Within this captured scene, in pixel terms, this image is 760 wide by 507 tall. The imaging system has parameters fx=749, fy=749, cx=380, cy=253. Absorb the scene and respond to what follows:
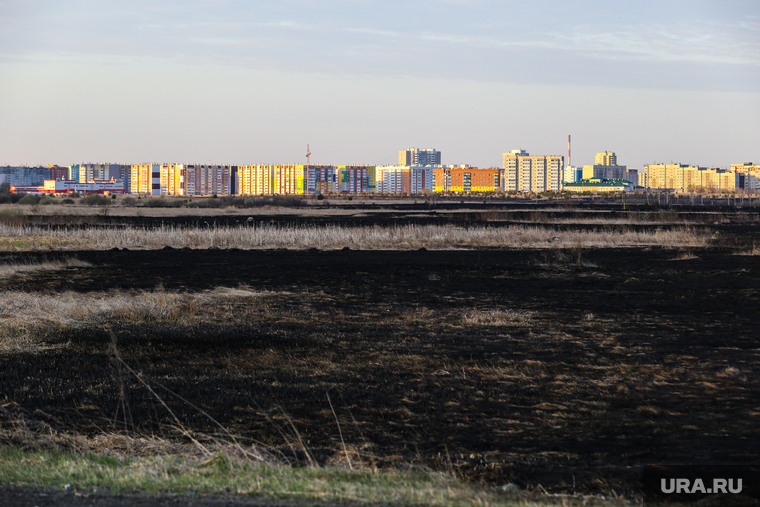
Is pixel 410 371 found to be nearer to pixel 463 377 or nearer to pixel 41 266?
pixel 463 377

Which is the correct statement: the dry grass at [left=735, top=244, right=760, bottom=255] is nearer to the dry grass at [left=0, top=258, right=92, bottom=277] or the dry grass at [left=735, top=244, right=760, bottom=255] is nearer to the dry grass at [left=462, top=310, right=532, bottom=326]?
the dry grass at [left=462, top=310, right=532, bottom=326]

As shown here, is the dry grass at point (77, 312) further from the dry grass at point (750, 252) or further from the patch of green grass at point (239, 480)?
the dry grass at point (750, 252)

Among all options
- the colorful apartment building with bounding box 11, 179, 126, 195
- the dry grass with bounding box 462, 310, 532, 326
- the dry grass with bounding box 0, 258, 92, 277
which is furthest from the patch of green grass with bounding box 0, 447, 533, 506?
the colorful apartment building with bounding box 11, 179, 126, 195

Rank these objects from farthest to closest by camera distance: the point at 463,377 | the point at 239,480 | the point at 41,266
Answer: the point at 41,266
the point at 463,377
the point at 239,480

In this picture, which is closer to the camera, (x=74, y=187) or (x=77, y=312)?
(x=77, y=312)

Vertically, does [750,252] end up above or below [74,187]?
below

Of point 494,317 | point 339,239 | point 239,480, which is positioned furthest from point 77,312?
point 339,239

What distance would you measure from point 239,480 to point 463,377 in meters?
4.64

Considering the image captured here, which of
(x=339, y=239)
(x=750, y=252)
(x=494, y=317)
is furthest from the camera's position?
(x=339, y=239)

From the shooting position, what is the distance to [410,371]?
32.3 ft

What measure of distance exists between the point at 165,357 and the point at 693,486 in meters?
7.45

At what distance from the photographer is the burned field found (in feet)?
22.3

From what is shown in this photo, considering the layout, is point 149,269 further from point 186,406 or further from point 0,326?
point 186,406

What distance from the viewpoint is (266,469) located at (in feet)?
18.6
